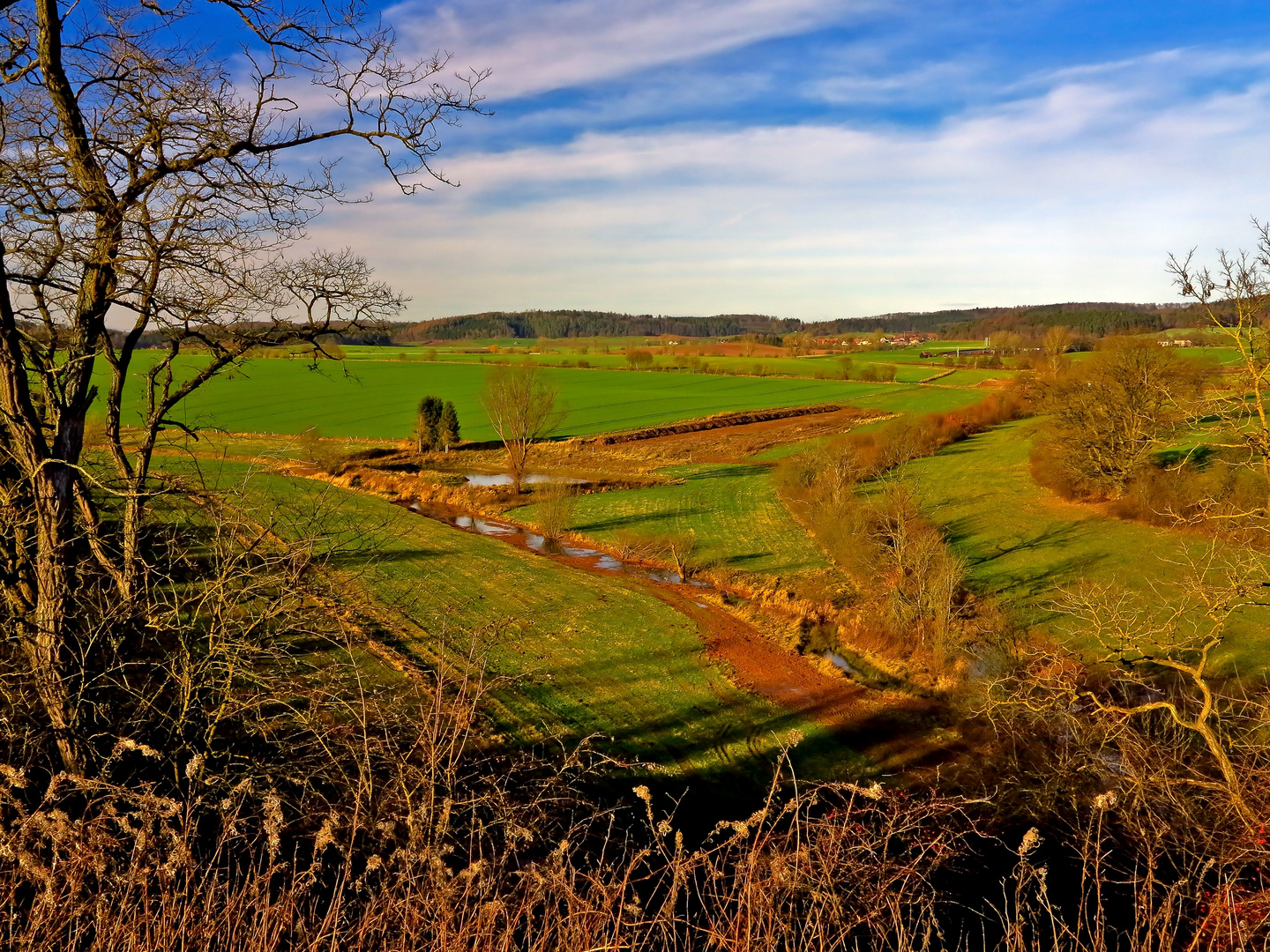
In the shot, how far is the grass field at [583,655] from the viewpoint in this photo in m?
15.7

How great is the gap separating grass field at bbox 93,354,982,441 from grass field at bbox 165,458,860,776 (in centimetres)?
3028

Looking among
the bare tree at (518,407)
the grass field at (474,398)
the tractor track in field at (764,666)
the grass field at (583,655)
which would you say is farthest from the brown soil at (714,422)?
the grass field at (583,655)

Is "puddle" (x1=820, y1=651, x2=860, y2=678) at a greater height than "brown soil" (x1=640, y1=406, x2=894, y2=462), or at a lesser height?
lesser

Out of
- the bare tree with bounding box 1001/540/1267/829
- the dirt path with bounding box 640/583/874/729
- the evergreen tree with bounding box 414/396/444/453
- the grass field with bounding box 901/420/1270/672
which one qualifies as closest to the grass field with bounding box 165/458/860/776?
the dirt path with bounding box 640/583/874/729

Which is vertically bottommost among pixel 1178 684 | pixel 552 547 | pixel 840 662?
pixel 840 662

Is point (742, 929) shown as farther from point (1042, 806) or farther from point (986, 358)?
point (986, 358)

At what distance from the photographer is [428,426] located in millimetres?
50000

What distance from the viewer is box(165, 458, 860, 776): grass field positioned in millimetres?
15680

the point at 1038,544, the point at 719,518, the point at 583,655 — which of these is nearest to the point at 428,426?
the point at 719,518

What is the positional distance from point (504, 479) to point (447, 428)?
22.5 ft

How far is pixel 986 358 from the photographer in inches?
3925

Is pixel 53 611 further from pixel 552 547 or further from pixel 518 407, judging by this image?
pixel 518 407

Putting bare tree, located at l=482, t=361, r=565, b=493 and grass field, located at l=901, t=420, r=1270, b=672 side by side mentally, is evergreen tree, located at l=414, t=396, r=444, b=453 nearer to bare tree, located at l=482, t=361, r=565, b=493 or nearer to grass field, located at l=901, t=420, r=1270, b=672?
bare tree, located at l=482, t=361, r=565, b=493

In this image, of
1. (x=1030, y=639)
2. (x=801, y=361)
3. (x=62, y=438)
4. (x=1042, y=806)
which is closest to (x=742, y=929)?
(x=62, y=438)
